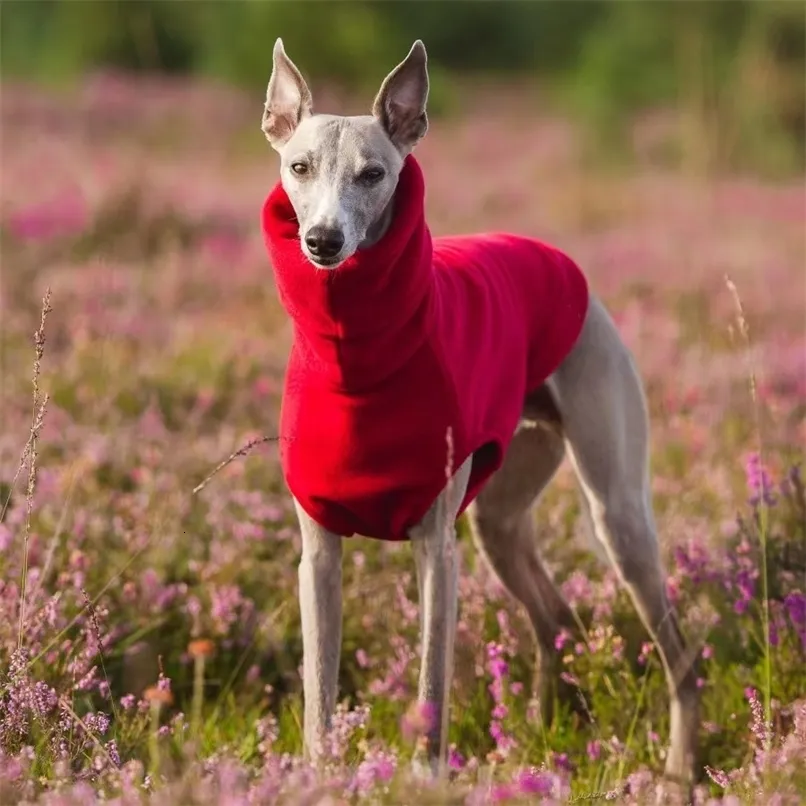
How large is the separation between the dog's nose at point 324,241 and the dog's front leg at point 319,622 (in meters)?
0.78

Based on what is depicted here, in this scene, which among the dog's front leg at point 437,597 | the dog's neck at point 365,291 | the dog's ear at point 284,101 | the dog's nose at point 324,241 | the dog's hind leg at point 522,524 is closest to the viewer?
the dog's nose at point 324,241

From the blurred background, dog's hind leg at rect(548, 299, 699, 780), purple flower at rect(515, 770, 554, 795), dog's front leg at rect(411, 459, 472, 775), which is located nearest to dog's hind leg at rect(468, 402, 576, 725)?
dog's hind leg at rect(548, 299, 699, 780)

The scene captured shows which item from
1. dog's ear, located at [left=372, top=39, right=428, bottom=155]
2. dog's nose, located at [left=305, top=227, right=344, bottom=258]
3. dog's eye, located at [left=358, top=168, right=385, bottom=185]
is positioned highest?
dog's ear, located at [left=372, top=39, right=428, bottom=155]

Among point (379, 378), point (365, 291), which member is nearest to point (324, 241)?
point (365, 291)

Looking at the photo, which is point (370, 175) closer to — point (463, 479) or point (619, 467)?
point (463, 479)

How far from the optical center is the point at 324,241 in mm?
2971

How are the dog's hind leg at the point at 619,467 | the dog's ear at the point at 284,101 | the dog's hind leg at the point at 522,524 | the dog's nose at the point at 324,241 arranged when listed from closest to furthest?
1. the dog's nose at the point at 324,241
2. the dog's ear at the point at 284,101
3. the dog's hind leg at the point at 619,467
4. the dog's hind leg at the point at 522,524

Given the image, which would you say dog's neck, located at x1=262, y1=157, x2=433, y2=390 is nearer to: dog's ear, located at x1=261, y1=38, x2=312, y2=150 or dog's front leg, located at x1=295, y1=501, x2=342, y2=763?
dog's ear, located at x1=261, y1=38, x2=312, y2=150

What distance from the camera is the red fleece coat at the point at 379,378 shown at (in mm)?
3186

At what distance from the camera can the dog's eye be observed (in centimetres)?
317

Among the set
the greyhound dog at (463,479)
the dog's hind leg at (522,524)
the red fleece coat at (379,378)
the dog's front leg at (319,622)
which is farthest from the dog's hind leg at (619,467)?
the dog's front leg at (319,622)

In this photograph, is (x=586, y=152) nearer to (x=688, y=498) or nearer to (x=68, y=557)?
(x=688, y=498)

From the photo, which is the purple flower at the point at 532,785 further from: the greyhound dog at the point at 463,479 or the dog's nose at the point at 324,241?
the dog's nose at the point at 324,241

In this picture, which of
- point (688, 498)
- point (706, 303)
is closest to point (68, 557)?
point (688, 498)
